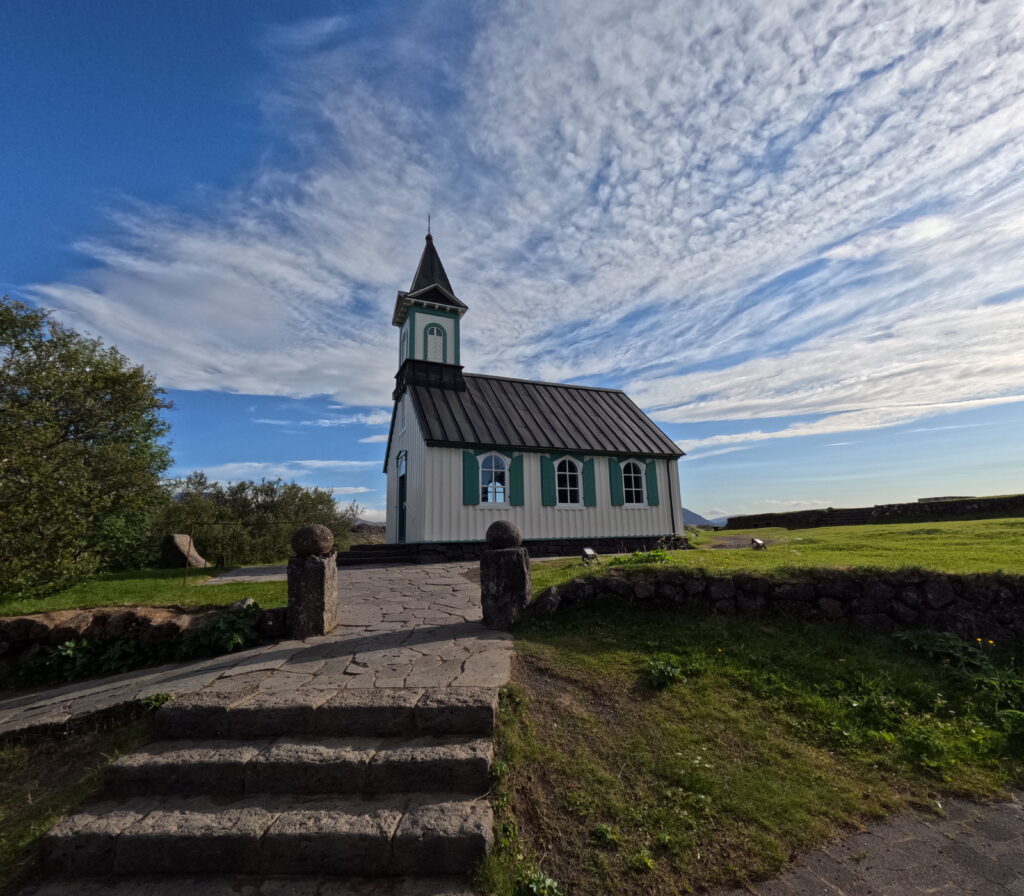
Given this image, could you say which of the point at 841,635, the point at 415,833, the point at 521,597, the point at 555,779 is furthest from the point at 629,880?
the point at 841,635

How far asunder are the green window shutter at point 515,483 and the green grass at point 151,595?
22.9 feet

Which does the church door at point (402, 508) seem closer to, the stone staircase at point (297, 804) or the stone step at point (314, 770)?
the stone staircase at point (297, 804)

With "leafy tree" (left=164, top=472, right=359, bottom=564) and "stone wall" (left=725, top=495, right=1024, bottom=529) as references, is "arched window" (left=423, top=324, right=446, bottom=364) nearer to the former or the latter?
"leafy tree" (left=164, top=472, right=359, bottom=564)

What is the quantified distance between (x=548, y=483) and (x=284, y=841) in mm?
12326

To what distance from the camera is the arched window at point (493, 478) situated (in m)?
14.2

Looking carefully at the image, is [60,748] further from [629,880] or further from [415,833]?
[629,880]

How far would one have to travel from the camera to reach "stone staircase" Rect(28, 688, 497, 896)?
8.99ft

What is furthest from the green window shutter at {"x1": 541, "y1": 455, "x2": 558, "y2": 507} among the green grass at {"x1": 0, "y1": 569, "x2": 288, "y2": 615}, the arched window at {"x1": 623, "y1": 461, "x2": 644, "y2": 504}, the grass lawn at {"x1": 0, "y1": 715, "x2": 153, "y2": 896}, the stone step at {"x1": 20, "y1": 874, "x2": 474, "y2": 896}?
the stone step at {"x1": 20, "y1": 874, "x2": 474, "y2": 896}

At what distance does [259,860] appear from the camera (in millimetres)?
2811

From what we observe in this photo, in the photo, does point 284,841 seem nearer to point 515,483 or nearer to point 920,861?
point 920,861

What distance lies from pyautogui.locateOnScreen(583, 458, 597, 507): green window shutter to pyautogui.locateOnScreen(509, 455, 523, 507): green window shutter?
227 cm

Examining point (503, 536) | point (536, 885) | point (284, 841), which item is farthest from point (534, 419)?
point (536, 885)

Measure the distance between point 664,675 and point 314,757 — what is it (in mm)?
3030

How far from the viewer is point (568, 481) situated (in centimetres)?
1520
